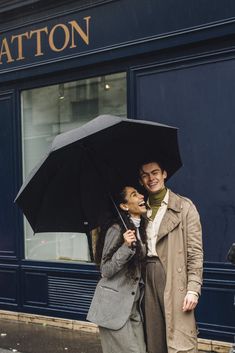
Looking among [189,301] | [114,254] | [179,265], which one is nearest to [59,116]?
[114,254]

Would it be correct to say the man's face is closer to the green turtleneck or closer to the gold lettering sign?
the green turtleneck

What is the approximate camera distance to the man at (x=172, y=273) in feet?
11.1

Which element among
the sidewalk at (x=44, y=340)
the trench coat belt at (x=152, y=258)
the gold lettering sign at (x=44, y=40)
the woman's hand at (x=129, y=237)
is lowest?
the sidewalk at (x=44, y=340)

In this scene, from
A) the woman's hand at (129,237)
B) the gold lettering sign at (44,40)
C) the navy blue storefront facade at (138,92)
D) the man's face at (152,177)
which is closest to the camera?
the woman's hand at (129,237)

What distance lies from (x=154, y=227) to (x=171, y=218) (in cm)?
14

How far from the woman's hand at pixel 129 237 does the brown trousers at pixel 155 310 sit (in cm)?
25

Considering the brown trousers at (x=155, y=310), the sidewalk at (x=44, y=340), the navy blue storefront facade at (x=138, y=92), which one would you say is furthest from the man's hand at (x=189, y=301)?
the sidewalk at (x=44, y=340)

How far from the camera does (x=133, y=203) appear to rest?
3.46 meters

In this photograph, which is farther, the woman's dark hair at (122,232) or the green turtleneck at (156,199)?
the green turtleneck at (156,199)

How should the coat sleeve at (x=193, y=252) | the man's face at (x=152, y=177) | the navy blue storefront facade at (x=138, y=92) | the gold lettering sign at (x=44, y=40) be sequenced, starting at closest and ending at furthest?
the coat sleeve at (x=193, y=252)
the man's face at (x=152, y=177)
the navy blue storefront facade at (x=138, y=92)
the gold lettering sign at (x=44, y=40)

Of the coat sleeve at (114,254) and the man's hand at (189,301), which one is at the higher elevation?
the coat sleeve at (114,254)

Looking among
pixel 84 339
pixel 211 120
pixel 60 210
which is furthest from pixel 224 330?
pixel 60 210

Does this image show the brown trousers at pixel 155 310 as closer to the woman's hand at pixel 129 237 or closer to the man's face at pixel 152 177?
the woman's hand at pixel 129 237

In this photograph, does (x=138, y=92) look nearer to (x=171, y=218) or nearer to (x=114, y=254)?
(x=171, y=218)
